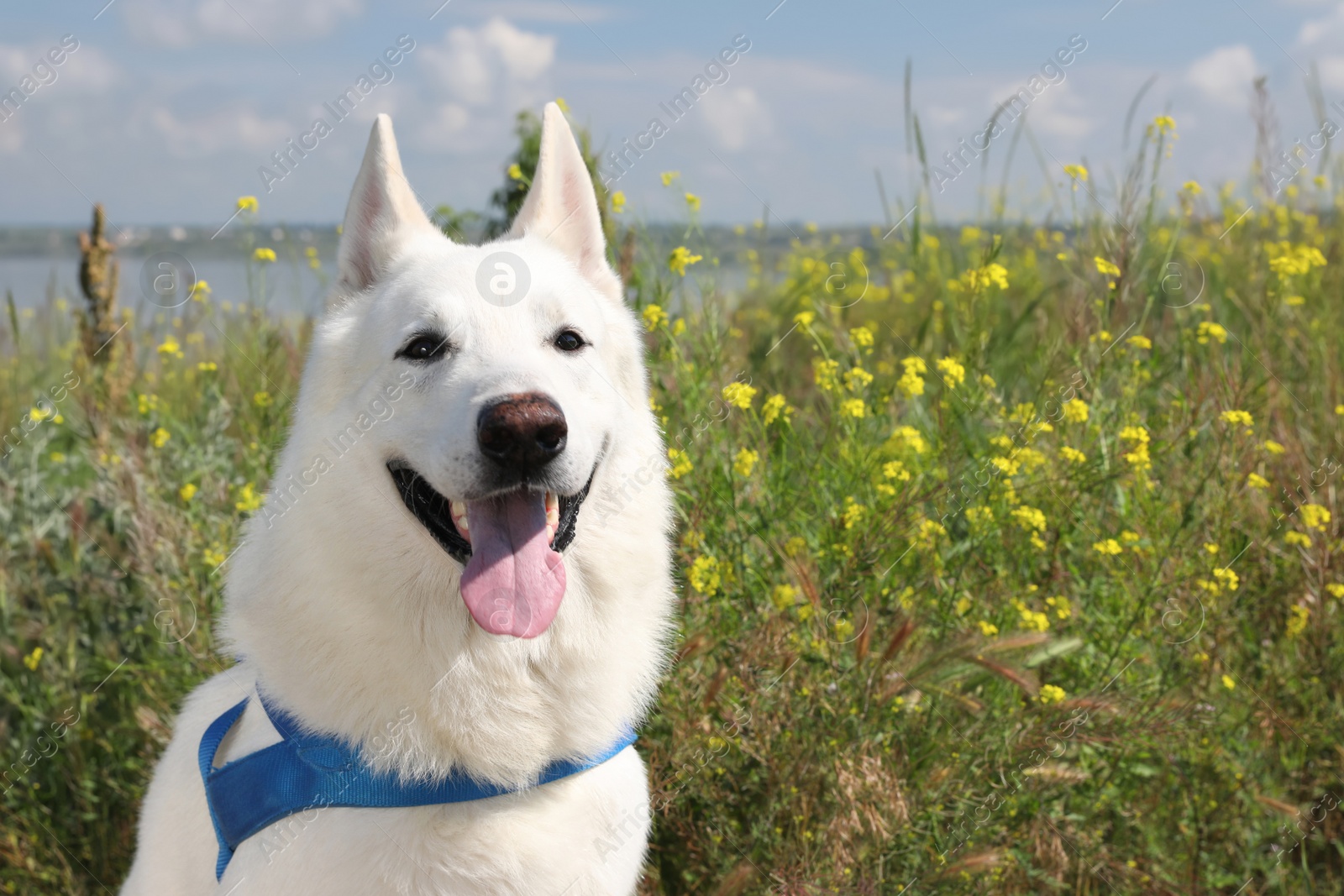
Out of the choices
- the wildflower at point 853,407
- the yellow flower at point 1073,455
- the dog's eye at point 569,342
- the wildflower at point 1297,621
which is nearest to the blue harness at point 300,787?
the dog's eye at point 569,342

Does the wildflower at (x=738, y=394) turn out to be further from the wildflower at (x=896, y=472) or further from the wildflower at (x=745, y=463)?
the wildflower at (x=896, y=472)

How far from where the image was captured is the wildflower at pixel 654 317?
325 centimetres

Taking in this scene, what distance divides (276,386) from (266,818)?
236cm

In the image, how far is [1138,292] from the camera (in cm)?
375

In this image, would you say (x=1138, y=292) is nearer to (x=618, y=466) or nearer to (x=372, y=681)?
(x=618, y=466)

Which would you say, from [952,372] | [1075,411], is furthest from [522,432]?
[1075,411]

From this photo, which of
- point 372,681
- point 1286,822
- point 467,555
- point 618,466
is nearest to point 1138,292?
point 1286,822

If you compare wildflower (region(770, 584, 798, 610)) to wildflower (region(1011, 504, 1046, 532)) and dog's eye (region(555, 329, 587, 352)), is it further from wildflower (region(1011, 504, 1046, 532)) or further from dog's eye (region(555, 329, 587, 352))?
dog's eye (region(555, 329, 587, 352))

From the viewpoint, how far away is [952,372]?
304 centimetres

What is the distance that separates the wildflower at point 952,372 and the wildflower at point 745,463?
2.19ft

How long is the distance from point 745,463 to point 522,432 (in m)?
1.12

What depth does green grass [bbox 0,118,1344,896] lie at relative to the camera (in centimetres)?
265

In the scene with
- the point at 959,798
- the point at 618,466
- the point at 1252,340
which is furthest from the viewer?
the point at 1252,340

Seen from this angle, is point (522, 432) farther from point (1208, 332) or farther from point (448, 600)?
point (1208, 332)
